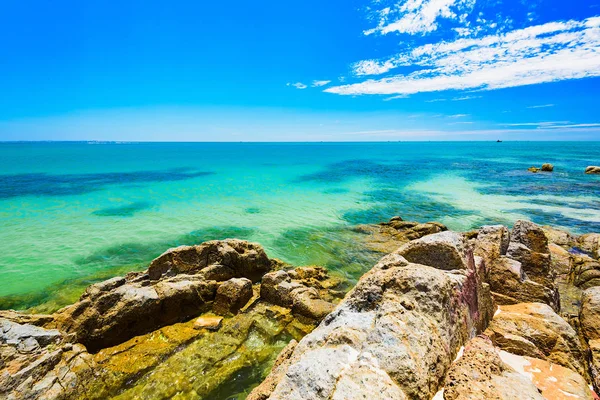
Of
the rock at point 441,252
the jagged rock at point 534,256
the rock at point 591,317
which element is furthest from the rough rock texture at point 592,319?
the rock at point 441,252

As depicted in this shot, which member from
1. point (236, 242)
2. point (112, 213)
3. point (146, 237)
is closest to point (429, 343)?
point (236, 242)

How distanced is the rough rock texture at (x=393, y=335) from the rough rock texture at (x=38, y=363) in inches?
214

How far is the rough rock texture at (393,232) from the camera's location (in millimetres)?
15791

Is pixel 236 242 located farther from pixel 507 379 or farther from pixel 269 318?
pixel 507 379

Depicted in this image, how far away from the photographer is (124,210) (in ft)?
79.4

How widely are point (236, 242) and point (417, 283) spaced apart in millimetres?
9227

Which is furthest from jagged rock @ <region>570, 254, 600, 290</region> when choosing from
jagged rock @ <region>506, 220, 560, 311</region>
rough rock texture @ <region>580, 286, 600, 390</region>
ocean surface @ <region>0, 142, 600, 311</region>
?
ocean surface @ <region>0, 142, 600, 311</region>

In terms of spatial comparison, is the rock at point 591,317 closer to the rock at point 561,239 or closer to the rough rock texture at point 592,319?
the rough rock texture at point 592,319

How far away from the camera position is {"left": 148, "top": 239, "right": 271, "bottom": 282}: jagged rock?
11.1 metres

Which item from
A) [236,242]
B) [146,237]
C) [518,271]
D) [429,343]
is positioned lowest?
[146,237]

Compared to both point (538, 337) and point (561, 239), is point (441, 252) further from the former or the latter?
point (561, 239)

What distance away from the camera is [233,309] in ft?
31.3

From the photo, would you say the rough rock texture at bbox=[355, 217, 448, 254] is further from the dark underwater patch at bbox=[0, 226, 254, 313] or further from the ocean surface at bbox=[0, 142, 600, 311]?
the dark underwater patch at bbox=[0, 226, 254, 313]

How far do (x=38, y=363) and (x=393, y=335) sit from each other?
25.2 ft
